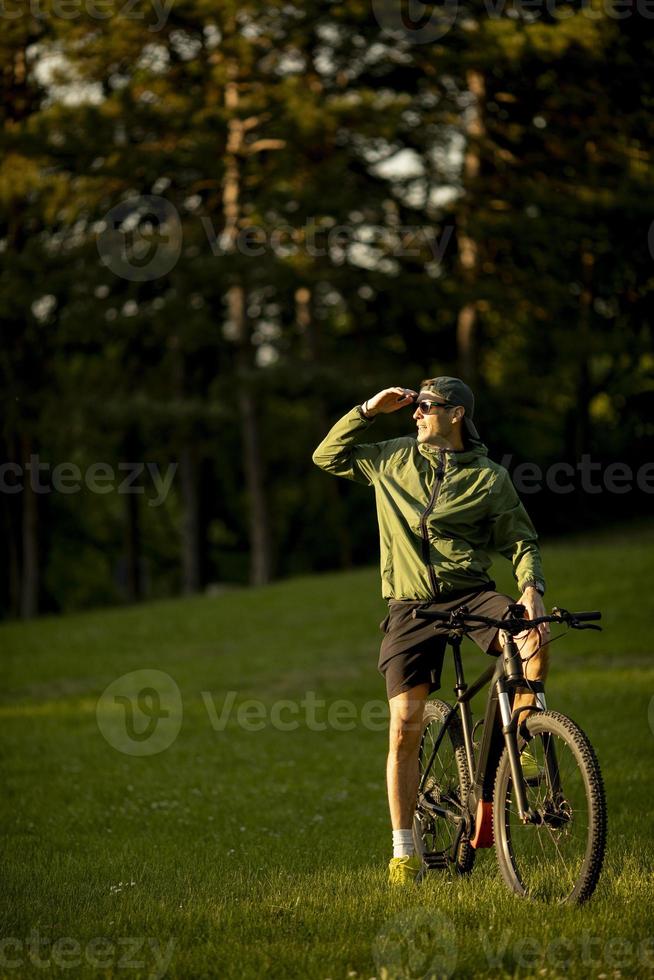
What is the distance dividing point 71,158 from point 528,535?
23706mm

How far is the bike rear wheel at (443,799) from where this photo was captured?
5.84m

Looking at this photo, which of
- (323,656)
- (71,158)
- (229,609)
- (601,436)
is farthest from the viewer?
(601,436)

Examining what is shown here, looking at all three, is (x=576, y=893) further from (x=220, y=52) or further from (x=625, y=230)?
(x=220, y=52)

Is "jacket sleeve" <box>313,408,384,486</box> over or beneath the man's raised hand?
beneath

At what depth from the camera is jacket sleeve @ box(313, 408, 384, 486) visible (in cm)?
598

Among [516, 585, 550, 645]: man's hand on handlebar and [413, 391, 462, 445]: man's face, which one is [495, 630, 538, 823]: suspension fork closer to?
[516, 585, 550, 645]: man's hand on handlebar

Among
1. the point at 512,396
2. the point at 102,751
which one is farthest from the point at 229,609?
the point at 102,751

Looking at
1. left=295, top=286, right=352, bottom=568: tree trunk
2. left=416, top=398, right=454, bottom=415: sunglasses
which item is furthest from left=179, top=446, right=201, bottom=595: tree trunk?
left=416, top=398, right=454, bottom=415: sunglasses

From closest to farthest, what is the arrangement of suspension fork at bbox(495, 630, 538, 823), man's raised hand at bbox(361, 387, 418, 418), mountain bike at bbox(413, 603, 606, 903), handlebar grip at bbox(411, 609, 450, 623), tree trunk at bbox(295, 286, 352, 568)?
mountain bike at bbox(413, 603, 606, 903) < suspension fork at bbox(495, 630, 538, 823) < handlebar grip at bbox(411, 609, 450, 623) < man's raised hand at bbox(361, 387, 418, 418) < tree trunk at bbox(295, 286, 352, 568)

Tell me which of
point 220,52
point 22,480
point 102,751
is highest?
point 220,52

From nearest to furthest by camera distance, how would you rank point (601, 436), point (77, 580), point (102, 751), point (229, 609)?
point (102, 751)
point (229, 609)
point (601, 436)
point (77, 580)

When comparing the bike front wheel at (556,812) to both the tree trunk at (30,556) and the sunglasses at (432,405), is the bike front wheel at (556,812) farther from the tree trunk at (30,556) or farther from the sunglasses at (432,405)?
the tree trunk at (30,556)

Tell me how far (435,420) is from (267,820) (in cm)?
386

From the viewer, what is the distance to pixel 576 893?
5.07 metres
